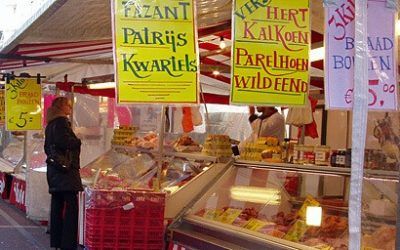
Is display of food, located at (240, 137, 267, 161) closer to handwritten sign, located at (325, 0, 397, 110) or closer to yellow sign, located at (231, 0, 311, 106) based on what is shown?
yellow sign, located at (231, 0, 311, 106)

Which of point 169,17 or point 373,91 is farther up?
point 169,17

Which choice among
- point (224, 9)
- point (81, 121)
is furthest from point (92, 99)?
point (224, 9)

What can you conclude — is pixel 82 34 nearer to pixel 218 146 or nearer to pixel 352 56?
pixel 218 146

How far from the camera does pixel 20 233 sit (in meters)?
9.02

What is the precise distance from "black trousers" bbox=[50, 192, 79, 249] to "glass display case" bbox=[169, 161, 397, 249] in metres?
1.91

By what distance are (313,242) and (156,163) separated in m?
3.19

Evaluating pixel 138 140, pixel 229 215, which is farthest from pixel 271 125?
pixel 229 215

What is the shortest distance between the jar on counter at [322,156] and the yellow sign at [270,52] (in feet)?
4.17

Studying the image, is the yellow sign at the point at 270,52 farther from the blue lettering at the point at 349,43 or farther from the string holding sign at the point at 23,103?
the string holding sign at the point at 23,103

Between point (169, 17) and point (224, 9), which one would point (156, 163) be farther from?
point (169, 17)

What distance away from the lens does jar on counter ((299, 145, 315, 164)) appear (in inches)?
203

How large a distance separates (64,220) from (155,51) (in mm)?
3777

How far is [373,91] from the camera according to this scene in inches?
108

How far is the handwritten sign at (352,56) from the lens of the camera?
8.86ft
